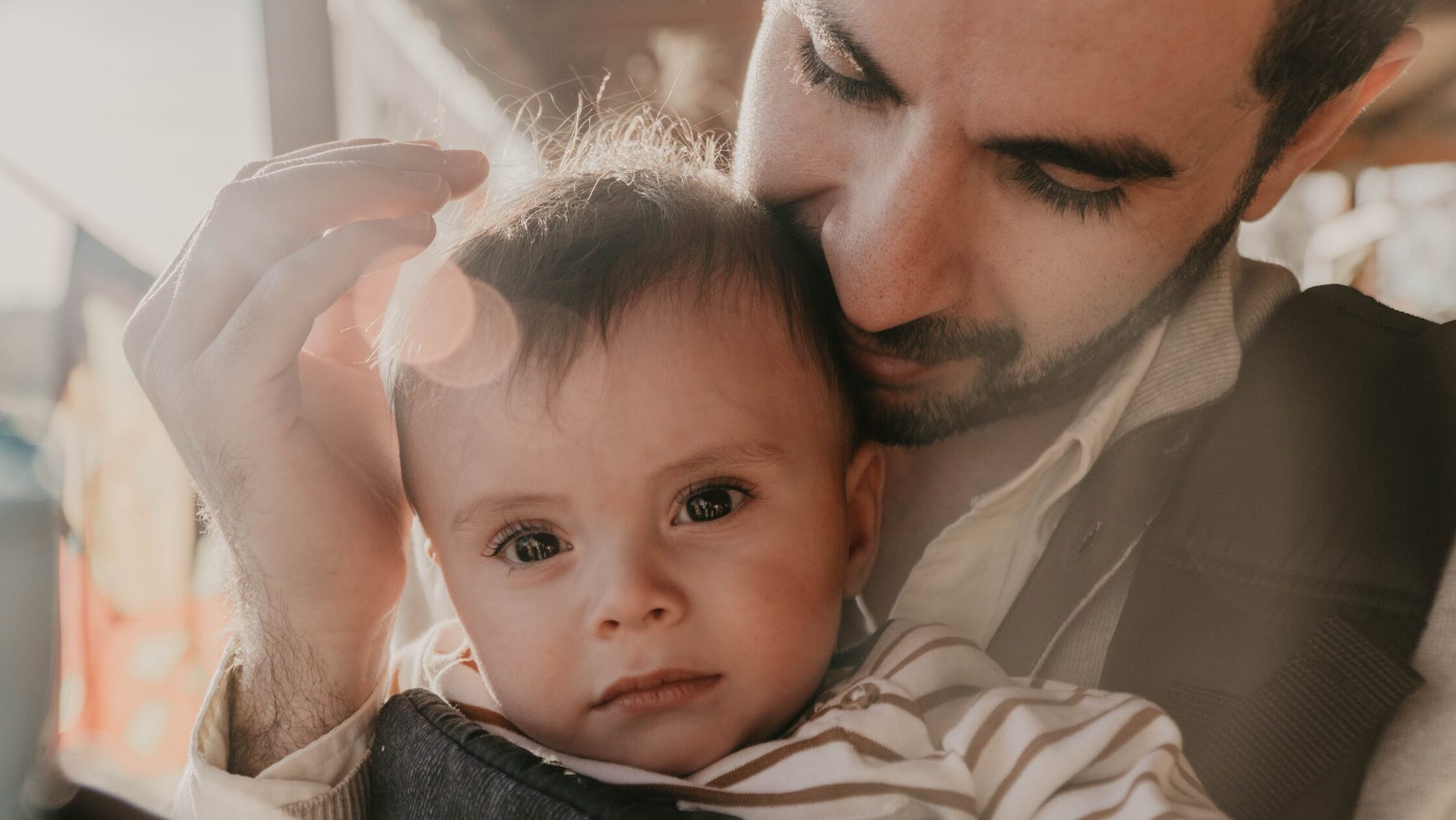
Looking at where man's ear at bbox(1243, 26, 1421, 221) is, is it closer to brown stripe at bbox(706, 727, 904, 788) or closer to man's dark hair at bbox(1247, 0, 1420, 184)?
man's dark hair at bbox(1247, 0, 1420, 184)

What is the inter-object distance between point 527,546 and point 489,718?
171mm

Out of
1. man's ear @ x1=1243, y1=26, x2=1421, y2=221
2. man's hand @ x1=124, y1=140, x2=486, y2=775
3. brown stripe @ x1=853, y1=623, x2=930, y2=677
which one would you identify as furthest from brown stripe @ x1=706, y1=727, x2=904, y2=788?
man's ear @ x1=1243, y1=26, x2=1421, y2=221

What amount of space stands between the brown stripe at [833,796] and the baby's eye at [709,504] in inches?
8.9

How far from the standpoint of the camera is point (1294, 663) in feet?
2.76

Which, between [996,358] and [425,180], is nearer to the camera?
[425,180]

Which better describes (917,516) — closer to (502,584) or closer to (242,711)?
(502,584)

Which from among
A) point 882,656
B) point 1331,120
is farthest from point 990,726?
point 1331,120

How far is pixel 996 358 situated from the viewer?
1105 millimetres

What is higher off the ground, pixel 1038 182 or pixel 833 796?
pixel 1038 182

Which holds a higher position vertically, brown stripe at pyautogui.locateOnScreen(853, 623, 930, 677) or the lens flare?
the lens flare

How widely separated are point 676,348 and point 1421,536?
68 centimetres

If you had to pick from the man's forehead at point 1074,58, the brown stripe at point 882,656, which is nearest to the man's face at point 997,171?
the man's forehead at point 1074,58

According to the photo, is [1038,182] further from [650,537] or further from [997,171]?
[650,537]

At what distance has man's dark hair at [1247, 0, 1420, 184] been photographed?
0.92 metres
